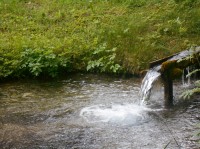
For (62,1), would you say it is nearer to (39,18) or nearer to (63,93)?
(39,18)

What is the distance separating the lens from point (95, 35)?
463 inches

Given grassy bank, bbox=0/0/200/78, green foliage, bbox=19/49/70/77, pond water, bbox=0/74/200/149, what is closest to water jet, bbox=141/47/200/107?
pond water, bbox=0/74/200/149

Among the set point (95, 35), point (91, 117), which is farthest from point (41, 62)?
point (91, 117)

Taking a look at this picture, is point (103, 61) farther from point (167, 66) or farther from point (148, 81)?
point (167, 66)

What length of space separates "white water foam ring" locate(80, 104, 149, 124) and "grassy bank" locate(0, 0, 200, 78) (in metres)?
2.14

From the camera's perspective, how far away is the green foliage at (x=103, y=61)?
10.4 metres

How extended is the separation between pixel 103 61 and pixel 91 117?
121 inches

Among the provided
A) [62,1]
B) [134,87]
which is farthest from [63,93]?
[62,1]

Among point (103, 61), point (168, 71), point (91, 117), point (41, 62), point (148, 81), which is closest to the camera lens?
point (91, 117)

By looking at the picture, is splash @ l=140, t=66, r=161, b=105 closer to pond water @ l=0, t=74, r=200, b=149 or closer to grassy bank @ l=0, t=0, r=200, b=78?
pond water @ l=0, t=74, r=200, b=149

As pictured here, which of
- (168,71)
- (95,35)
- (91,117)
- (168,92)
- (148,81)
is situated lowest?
(91,117)

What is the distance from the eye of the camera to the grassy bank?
412 inches

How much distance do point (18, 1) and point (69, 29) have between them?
3.57 metres

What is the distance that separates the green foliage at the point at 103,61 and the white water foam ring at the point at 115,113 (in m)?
2.12
